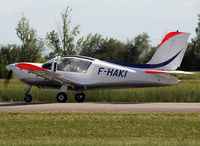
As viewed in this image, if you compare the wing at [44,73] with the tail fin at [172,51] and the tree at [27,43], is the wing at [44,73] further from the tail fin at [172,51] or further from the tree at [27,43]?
the tree at [27,43]

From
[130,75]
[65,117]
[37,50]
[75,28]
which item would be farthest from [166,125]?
[37,50]

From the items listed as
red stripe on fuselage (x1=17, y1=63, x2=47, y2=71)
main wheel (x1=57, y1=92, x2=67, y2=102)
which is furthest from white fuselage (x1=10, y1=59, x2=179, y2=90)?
red stripe on fuselage (x1=17, y1=63, x2=47, y2=71)

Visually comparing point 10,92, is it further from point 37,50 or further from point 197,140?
point 37,50

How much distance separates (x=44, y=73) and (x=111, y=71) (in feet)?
11.6

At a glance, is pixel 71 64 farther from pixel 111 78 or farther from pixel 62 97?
pixel 111 78

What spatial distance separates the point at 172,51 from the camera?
2086 cm

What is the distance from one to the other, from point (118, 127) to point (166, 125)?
1.56m

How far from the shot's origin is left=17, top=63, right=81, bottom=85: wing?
66.3ft

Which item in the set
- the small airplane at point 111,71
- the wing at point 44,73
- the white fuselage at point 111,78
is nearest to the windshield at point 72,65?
the small airplane at point 111,71

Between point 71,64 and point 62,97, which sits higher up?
point 71,64

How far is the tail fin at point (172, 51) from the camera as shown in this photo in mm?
20734

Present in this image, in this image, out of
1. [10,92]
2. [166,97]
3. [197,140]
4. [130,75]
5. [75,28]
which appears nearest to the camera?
[197,140]

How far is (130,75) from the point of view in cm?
2075

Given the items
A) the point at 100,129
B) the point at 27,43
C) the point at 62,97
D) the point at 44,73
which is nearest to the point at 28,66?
the point at 44,73
